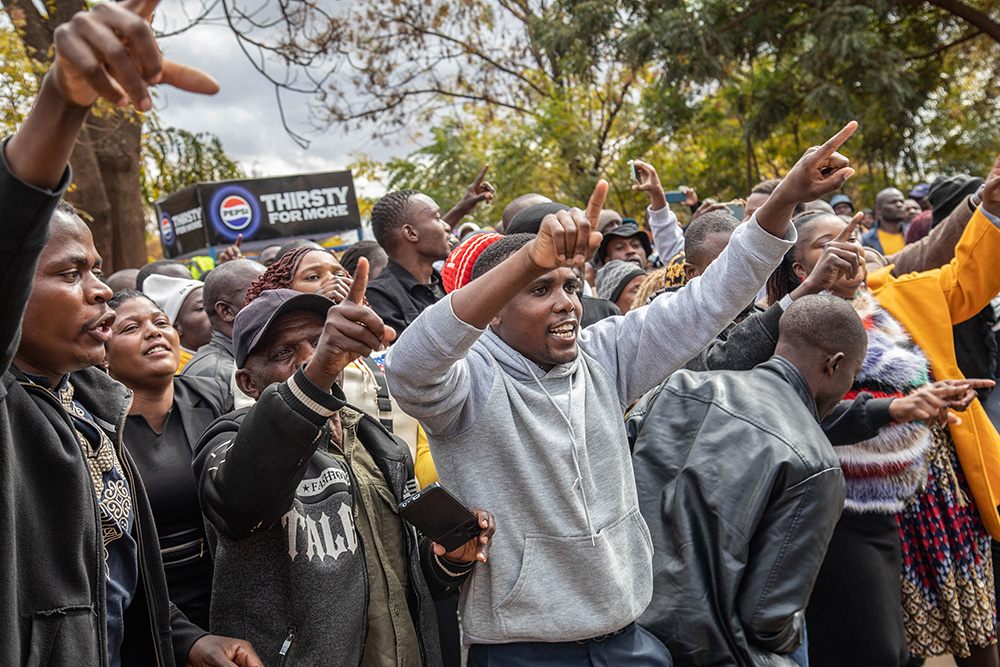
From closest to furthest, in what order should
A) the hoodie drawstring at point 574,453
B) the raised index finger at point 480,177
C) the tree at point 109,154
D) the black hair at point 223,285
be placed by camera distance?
the hoodie drawstring at point 574,453 → the black hair at point 223,285 → the raised index finger at point 480,177 → the tree at point 109,154

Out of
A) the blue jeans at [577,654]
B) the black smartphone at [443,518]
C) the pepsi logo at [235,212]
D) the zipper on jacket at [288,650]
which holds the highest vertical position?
the pepsi logo at [235,212]

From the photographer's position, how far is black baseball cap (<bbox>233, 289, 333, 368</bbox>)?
7.33 ft

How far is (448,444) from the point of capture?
2059 mm

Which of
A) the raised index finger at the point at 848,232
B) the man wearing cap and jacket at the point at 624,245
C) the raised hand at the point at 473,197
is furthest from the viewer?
the man wearing cap and jacket at the point at 624,245

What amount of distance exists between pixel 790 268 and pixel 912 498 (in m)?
1.11

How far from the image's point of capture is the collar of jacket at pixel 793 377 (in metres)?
2.64

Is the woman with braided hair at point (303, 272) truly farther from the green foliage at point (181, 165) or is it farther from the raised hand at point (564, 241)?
the green foliage at point (181, 165)

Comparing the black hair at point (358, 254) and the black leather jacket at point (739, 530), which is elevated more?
the black hair at point (358, 254)

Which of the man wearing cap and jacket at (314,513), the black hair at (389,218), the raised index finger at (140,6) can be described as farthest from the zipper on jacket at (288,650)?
the black hair at (389,218)

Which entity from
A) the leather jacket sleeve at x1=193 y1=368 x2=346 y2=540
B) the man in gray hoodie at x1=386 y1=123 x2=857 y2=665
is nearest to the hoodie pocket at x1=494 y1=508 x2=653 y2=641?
the man in gray hoodie at x1=386 y1=123 x2=857 y2=665

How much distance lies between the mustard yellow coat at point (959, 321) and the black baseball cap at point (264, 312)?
2.51 m

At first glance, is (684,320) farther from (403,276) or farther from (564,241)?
(403,276)

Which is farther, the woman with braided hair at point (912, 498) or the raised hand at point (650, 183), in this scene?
the raised hand at point (650, 183)

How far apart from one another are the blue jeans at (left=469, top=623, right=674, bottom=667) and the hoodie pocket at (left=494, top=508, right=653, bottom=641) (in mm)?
47
